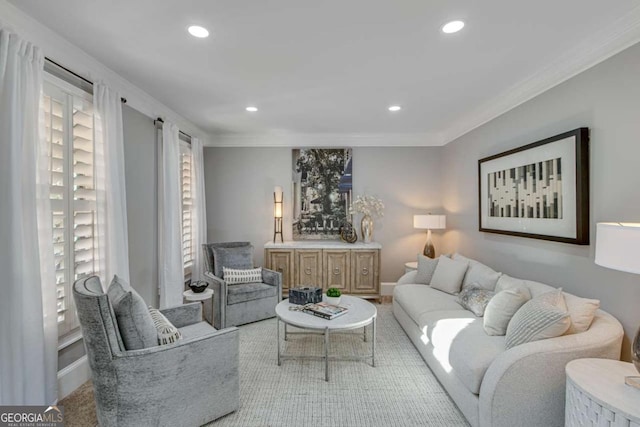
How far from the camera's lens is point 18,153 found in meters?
1.86

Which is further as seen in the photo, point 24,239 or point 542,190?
point 542,190

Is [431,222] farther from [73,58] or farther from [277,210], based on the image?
[73,58]

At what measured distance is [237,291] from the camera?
373 cm

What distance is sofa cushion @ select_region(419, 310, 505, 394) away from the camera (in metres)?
1.97

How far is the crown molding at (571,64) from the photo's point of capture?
1996 millimetres

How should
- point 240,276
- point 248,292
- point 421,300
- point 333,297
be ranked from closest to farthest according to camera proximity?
point 333,297, point 421,300, point 248,292, point 240,276

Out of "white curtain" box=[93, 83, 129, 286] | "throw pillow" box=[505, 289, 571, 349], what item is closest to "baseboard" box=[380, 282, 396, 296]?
"throw pillow" box=[505, 289, 571, 349]

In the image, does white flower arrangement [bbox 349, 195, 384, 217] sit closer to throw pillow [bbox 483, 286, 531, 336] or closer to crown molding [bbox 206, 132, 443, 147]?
crown molding [bbox 206, 132, 443, 147]

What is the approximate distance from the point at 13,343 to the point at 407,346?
3.13 m

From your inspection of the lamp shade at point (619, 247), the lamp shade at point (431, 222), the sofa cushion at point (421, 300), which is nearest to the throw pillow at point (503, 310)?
the sofa cushion at point (421, 300)

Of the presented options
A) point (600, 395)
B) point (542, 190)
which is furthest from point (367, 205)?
point (600, 395)

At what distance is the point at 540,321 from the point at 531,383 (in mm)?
382

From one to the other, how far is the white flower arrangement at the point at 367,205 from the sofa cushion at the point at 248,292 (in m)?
1.83

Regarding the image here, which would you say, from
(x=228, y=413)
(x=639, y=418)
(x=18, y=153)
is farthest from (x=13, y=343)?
(x=639, y=418)
